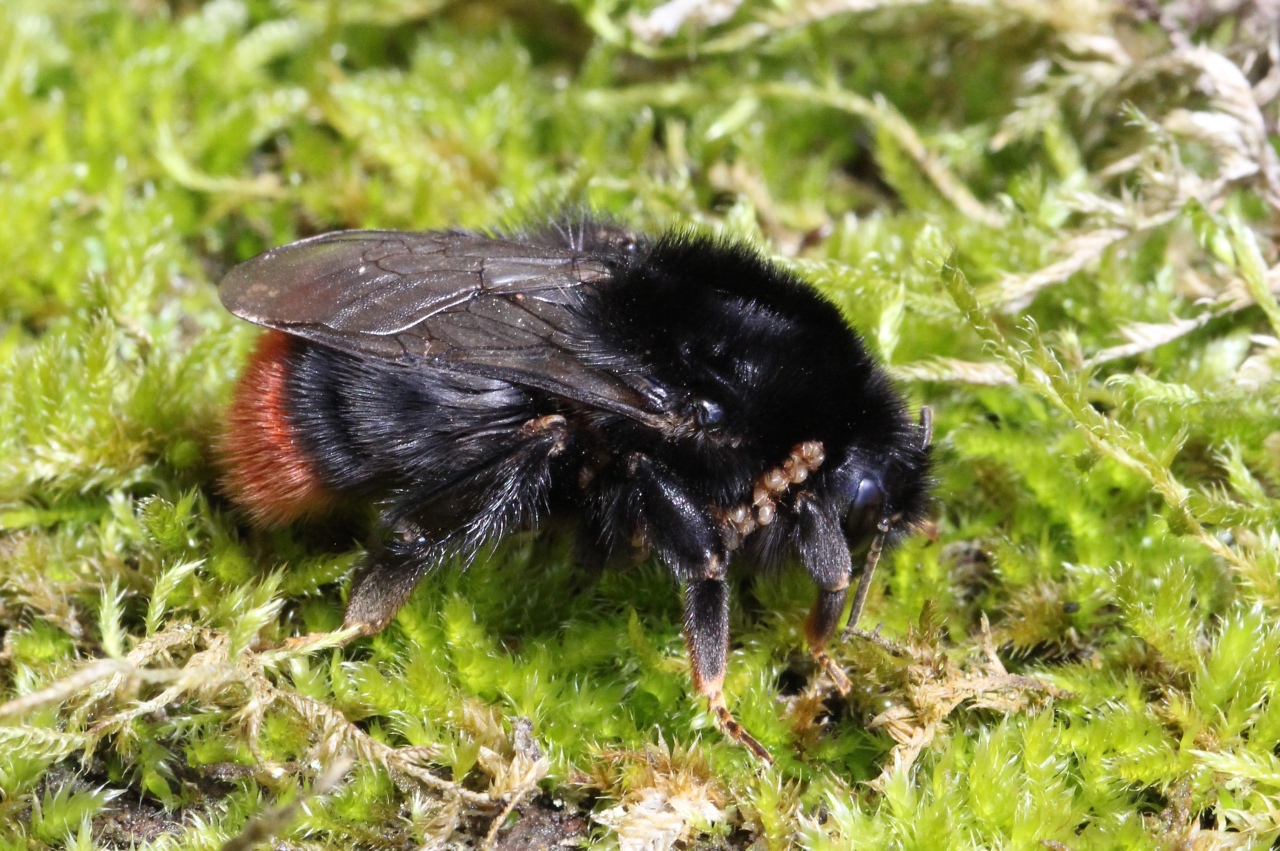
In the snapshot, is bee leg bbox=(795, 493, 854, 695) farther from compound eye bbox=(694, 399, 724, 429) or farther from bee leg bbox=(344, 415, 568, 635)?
bee leg bbox=(344, 415, 568, 635)

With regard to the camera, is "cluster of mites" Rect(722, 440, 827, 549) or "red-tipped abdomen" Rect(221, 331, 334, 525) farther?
"red-tipped abdomen" Rect(221, 331, 334, 525)

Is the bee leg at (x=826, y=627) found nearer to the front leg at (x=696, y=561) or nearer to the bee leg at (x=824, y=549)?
the bee leg at (x=824, y=549)

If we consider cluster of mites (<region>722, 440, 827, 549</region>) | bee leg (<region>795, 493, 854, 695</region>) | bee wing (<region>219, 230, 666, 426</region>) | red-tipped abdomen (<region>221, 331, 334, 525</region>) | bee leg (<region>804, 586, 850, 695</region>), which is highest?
bee wing (<region>219, 230, 666, 426</region>)

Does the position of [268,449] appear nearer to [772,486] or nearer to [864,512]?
[772,486]

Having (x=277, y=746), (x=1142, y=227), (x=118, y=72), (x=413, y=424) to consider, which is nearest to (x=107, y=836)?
(x=277, y=746)

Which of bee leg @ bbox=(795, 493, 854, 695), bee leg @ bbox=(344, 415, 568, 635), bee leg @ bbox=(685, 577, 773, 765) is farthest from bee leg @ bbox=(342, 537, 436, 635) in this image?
bee leg @ bbox=(795, 493, 854, 695)

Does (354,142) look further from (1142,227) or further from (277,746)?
(1142,227)

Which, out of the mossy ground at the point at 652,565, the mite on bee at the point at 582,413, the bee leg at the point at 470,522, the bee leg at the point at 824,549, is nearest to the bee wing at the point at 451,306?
the mite on bee at the point at 582,413
